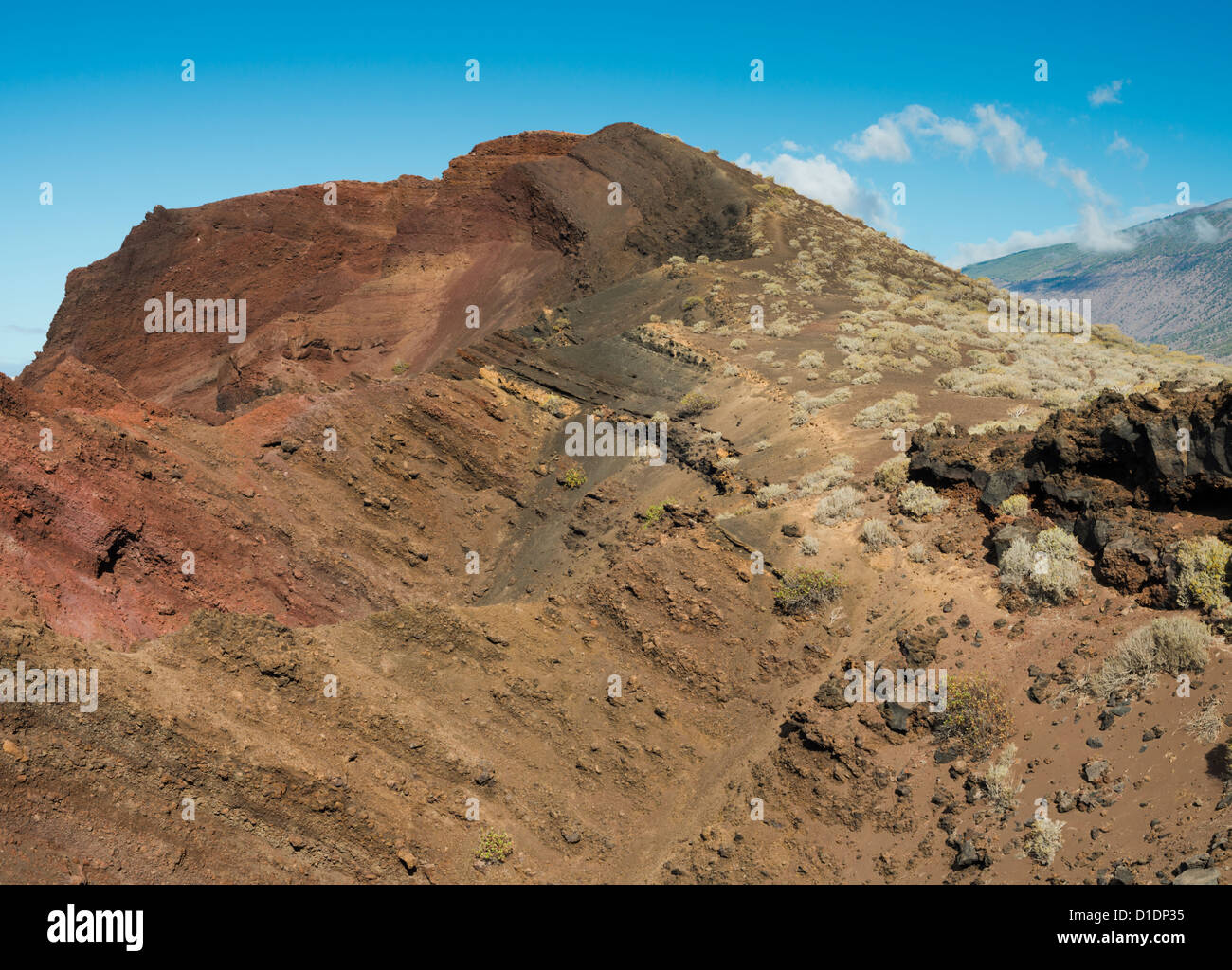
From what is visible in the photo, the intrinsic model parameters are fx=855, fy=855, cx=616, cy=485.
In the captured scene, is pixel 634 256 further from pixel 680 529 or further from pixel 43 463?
pixel 43 463

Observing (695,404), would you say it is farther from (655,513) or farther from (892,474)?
(892,474)

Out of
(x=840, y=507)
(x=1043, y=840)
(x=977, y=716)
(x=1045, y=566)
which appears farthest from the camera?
(x=840, y=507)

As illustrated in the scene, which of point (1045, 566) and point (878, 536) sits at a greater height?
point (878, 536)

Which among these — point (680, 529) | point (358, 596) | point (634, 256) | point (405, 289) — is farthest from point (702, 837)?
point (405, 289)

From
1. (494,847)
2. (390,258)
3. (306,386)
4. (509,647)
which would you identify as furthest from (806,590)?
(390,258)

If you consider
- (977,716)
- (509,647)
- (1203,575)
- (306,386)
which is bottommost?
(977,716)
